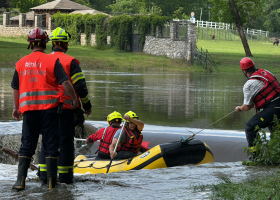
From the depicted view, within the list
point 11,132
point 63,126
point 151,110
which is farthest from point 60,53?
point 151,110

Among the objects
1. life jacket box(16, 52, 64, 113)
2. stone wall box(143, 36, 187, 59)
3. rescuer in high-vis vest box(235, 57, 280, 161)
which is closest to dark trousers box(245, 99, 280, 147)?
rescuer in high-vis vest box(235, 57, 280, 161)

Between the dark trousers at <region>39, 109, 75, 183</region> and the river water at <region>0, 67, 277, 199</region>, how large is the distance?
0.19 m

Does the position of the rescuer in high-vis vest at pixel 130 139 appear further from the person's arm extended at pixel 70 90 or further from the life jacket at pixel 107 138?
the person's arm extended at pixel 70 90

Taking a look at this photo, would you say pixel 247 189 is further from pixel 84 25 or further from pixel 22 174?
pixel 84 25

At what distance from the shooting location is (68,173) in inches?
231

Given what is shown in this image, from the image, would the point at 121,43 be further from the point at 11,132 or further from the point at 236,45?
the point at 11,132

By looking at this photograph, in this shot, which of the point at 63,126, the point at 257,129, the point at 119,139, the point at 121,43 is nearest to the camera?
the point at 63,126

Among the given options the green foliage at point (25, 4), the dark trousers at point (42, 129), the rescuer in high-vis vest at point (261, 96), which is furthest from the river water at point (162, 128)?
the green foliage at point (25, 4)

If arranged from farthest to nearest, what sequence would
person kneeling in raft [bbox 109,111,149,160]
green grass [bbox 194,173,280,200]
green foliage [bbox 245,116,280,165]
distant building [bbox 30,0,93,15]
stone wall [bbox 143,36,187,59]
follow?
distant building [bbox 30,0,93,15] → stone wall [bbox 143,36,187,59] → person kneeling in raft [bbox 109,111,149,160] → green foliage [bbox 245,116,280,165] → green grass [bbox 194,173,280,200]

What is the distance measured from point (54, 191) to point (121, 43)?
44871 millimetres

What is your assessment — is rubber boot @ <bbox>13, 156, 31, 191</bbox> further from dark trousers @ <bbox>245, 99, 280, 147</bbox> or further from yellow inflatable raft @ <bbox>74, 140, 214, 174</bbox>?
dark trousers @ <bbox>245, 99, 280, 147</bbox>

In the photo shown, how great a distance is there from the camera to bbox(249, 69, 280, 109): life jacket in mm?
7785

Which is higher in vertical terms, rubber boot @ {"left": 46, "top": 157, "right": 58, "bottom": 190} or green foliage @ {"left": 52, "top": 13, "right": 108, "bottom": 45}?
green foliage @ {"left": 52, "top": 13, "right": 108, "bottom": 45}

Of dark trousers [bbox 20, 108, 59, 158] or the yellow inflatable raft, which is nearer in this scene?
dark trousers [bbox 20, 108, 59, 158]
